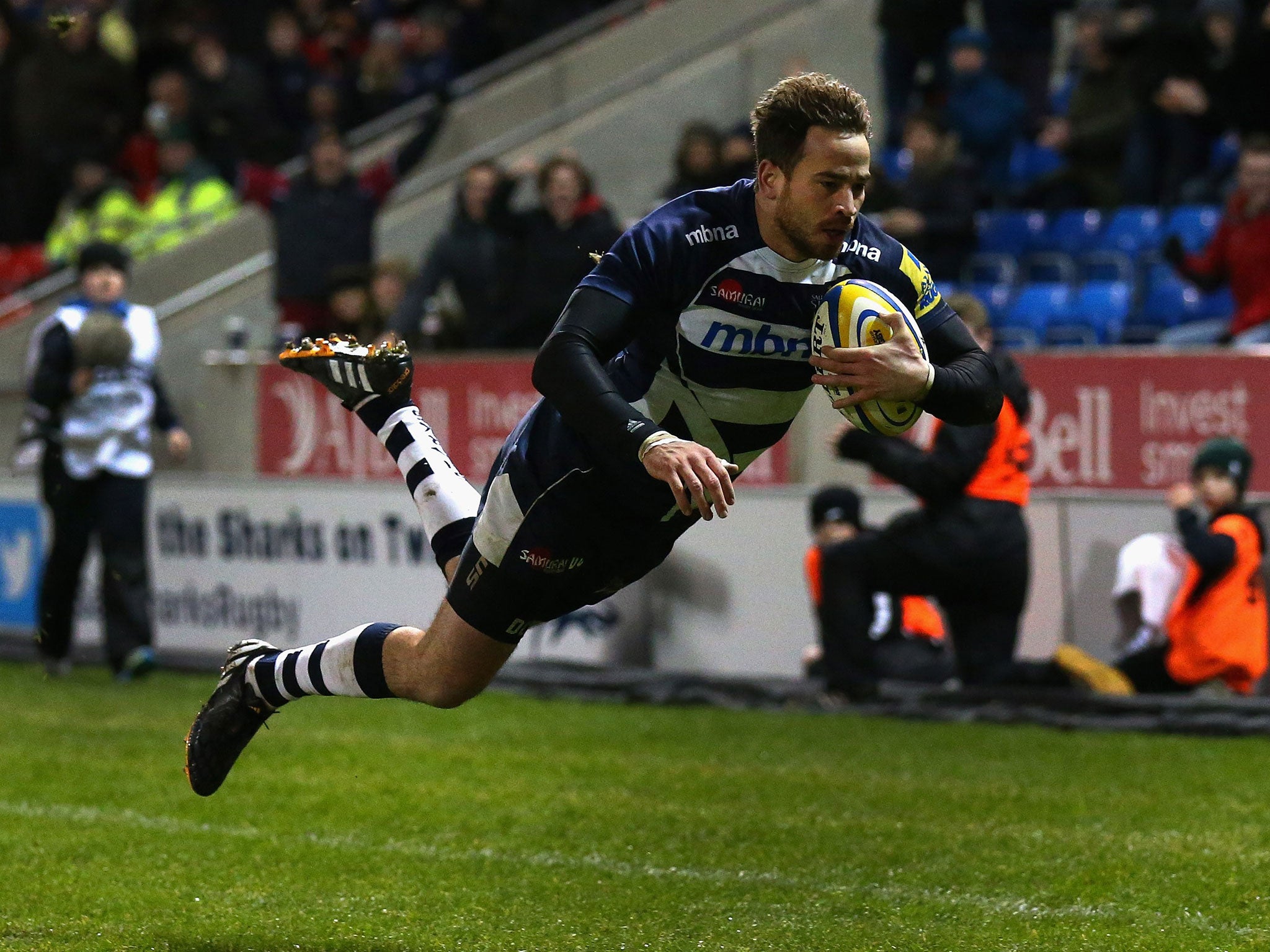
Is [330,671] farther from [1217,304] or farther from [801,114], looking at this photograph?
[1217,304]

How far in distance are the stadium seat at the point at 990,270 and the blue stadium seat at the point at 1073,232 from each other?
305 mm

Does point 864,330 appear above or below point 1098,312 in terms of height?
below

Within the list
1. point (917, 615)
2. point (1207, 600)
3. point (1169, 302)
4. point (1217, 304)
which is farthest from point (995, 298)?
point (1207, 600)

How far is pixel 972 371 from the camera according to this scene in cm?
500

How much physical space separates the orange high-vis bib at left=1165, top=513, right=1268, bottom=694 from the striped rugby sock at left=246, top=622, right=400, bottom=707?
15.4ft

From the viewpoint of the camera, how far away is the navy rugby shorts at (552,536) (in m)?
5.34

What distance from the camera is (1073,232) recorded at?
1305 cm

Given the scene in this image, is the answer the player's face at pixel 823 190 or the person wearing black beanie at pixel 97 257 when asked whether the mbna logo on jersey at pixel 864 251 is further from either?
the person wearing black beanie at pixel 97 257

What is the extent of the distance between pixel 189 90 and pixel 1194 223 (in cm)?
947

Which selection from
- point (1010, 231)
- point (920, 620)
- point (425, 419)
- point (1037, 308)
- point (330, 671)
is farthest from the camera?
point (1010, 231)

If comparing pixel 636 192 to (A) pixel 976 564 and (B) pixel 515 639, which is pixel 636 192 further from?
(B) pixel 515 639

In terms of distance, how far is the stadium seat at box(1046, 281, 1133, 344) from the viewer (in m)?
12.0

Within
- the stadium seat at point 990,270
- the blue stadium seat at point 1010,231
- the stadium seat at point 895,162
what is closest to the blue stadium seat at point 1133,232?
the blue stadium seat at point 1010,231

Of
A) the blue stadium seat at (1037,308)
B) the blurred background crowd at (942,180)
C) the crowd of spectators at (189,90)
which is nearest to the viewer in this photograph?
the blurred background crowd at (942,180)
